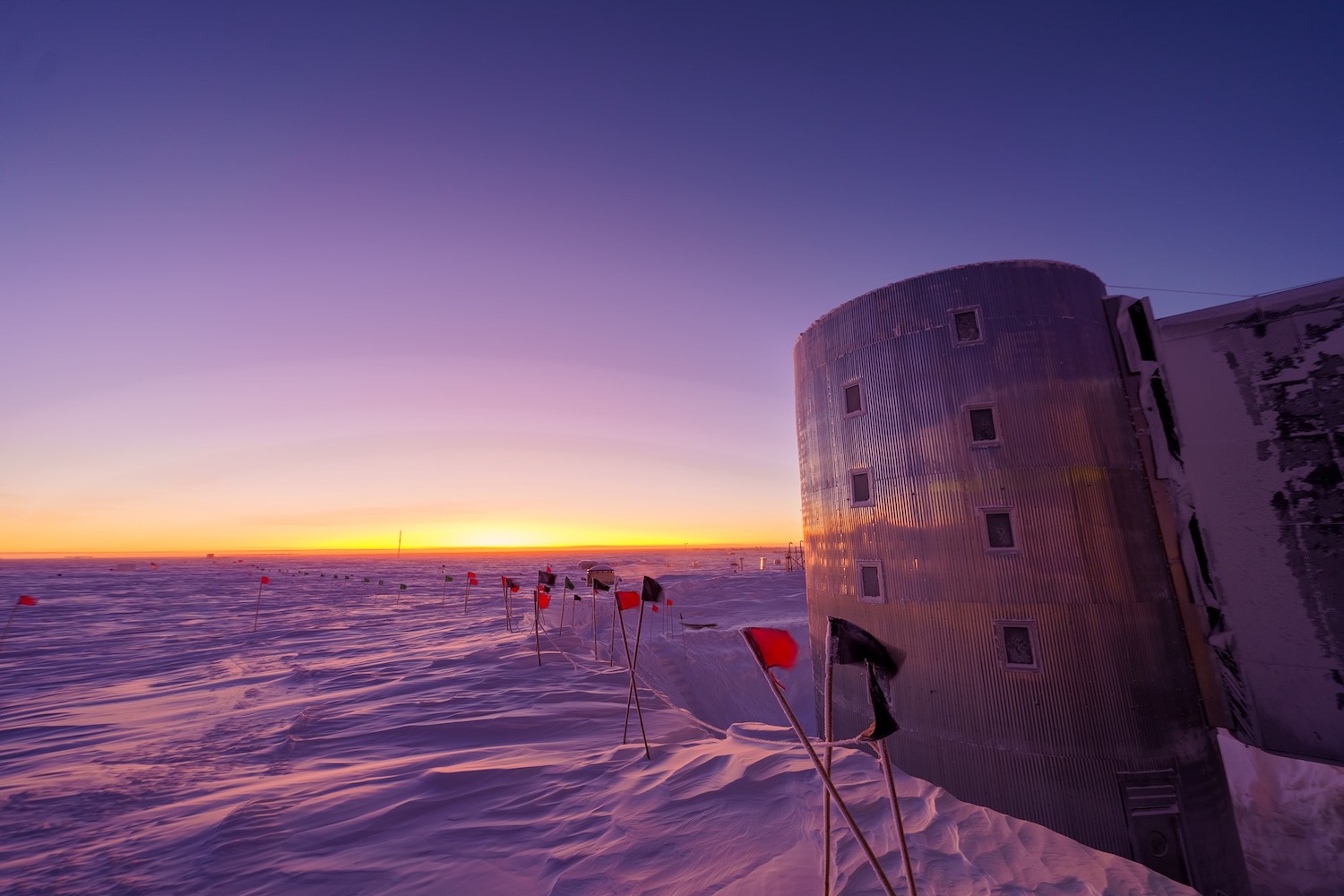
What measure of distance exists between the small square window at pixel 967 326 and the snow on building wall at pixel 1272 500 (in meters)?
4.16

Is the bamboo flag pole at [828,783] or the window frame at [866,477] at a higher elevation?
the window frame at [866,477]

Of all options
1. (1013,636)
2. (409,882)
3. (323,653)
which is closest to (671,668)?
(323,653)

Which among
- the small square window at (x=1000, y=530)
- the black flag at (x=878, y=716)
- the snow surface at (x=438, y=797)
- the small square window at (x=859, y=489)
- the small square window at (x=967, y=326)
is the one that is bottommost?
the snow surface at (x=438, y=797)

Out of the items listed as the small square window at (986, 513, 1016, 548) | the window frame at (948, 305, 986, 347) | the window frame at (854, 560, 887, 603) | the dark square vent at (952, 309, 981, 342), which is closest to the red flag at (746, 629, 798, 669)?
the window frame at (854, 560, 887, 603)

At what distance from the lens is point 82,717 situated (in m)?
13.8

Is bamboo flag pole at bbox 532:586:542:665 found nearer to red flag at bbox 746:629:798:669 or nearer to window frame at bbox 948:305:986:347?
red flag at bbox 746:629:798:669

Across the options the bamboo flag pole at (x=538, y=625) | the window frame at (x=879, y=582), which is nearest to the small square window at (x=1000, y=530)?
the window frame at (x=879, y=582)

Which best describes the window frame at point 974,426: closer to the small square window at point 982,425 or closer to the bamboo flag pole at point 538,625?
the small square window at point 982,425

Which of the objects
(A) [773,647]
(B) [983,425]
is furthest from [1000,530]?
(A) [773,647]

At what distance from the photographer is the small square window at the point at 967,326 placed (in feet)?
43.3

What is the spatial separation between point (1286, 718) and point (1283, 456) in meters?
5.20

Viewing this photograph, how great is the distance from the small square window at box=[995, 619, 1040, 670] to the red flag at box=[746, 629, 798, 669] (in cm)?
901

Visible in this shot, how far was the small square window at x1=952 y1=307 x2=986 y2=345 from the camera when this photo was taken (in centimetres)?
1319

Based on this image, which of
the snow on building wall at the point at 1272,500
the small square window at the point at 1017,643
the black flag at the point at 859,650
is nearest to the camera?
the black flag at the point at 859,650
